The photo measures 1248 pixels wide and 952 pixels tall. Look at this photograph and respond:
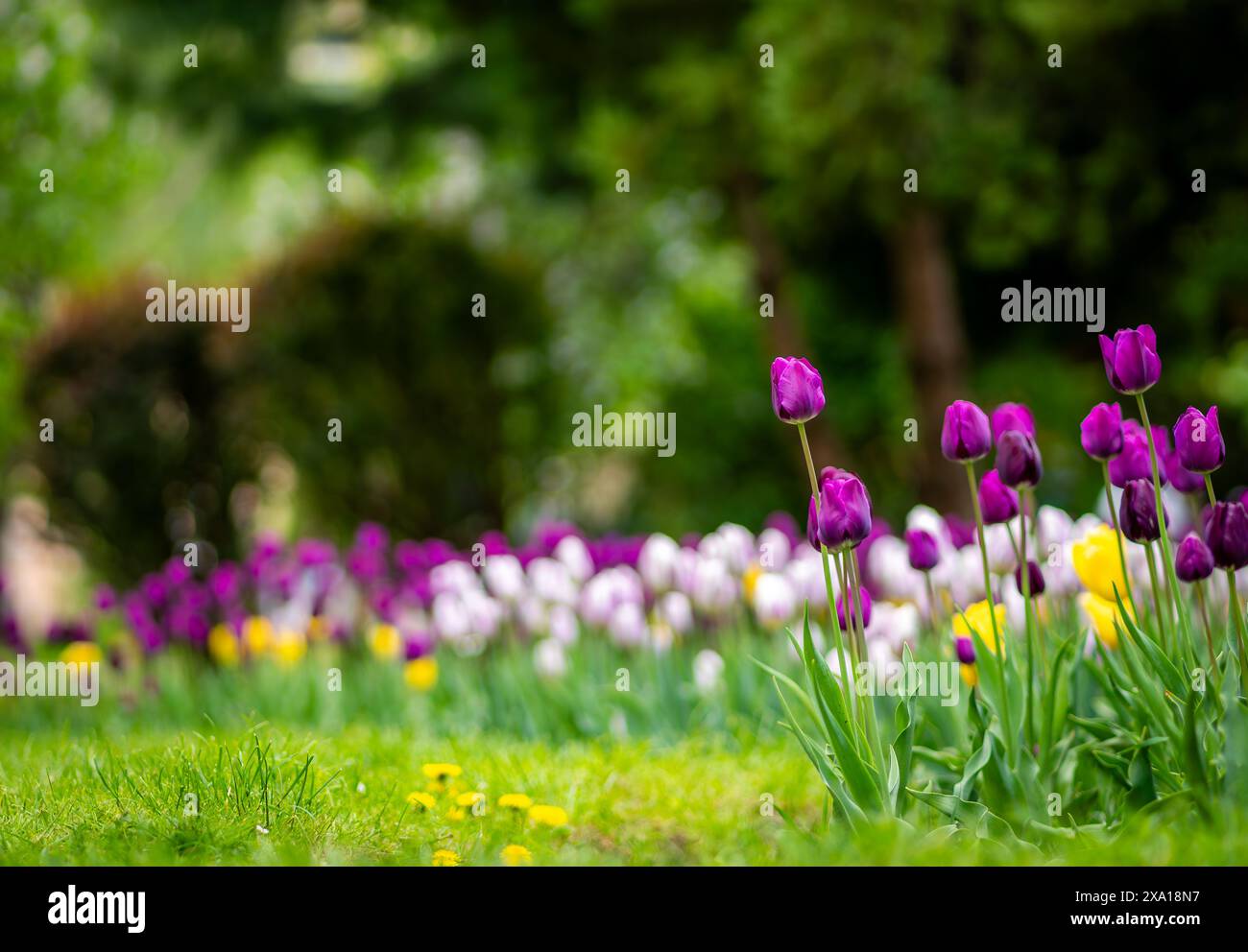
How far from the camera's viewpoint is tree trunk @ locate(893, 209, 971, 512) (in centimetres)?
757

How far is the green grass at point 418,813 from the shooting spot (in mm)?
2377

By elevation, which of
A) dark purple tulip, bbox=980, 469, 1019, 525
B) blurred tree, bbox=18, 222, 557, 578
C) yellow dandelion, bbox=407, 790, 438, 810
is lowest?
yellow dandelion, bbox=407, 790, 438, 810

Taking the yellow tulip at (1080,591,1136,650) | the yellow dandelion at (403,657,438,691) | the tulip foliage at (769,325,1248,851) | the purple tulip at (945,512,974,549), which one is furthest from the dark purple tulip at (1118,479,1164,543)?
the yellow dandelion at (403,657,438,691)

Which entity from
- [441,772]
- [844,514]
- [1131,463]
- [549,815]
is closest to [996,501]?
[1131,463]

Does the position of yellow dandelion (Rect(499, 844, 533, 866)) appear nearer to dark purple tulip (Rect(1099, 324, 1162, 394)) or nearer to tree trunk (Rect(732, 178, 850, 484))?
dark purple tulip (Rect(1099, 324, 1162, 394))

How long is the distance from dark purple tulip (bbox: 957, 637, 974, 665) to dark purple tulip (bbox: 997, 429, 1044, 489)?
0.54m

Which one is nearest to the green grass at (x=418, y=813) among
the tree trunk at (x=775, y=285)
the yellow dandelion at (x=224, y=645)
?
the yellow dandelion at (x=224, y=645)

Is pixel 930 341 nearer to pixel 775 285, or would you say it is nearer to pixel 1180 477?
pixel 775 285

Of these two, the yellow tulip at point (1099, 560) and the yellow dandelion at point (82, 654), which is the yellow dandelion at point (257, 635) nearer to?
the yellow dandelion at point (82, 654)

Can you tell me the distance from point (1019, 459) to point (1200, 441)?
360 millimetres

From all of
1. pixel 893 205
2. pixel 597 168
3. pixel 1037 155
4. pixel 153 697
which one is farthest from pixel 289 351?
pixel 1037 155

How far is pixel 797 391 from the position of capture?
2.54 m

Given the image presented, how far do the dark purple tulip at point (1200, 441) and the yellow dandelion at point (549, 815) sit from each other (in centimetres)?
158
